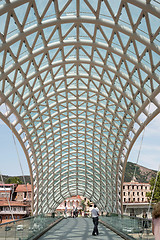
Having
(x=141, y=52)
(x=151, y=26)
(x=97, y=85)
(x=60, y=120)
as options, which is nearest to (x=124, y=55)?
(x=141, y=52)

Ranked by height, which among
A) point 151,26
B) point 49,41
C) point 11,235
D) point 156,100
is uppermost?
point 49,41

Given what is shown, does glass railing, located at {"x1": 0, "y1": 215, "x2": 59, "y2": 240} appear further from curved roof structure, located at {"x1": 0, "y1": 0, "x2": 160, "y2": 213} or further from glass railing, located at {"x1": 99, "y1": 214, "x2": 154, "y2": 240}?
curved roof structure, located at {"x1": 0, "y1": 0, "x2": 160, "y2": 213}

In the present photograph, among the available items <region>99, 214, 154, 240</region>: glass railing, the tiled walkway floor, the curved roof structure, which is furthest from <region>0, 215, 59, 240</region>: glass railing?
the curved roof structure

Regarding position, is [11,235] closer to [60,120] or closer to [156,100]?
[156,100]

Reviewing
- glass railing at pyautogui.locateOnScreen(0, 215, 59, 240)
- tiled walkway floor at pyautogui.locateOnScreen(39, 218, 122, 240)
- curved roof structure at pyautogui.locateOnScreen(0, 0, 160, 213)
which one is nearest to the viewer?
glass railing at pyautogui.locateOnScreen(0, 215, 59, 240)

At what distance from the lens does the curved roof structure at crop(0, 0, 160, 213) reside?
23812 millimetres

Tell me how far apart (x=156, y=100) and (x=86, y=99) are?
1784cm

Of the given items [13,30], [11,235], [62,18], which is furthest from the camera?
[62,18]

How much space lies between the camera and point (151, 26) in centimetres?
2262

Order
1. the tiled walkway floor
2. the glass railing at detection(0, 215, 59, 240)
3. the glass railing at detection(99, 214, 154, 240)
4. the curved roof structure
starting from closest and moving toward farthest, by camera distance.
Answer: the glass railing at detection(0, 215, 59, 240) → the glass railing at detection(99, 214, 154, 240) → the tiled walkway floor → the curved roof structure

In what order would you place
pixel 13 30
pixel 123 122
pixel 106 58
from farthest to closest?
pixel 123 122 → pixel 106 58 → pixel 13 30

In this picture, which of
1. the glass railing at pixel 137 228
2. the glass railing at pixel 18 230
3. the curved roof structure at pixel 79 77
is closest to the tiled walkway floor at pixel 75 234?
the glass railing at pixel 137 228

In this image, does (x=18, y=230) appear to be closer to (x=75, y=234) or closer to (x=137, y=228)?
→ (x=137, y=228)

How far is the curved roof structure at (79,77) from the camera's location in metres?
23.8
